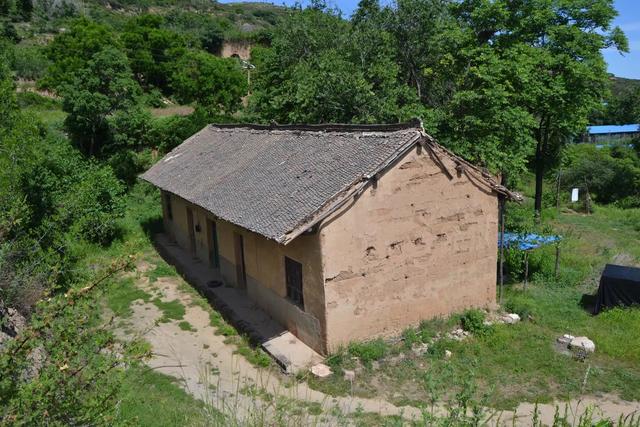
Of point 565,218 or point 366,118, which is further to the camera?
point 565,218

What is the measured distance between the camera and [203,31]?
200ft

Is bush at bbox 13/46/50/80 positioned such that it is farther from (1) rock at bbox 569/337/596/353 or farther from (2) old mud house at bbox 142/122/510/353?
(1) rock at bbox 569/337/596/353

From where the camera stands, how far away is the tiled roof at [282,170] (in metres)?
11.1

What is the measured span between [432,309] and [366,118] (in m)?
9.27

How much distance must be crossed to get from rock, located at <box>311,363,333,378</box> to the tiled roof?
108 inches

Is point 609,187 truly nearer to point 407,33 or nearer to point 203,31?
point 407,33

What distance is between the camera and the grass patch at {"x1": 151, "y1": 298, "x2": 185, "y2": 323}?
45.0 ft

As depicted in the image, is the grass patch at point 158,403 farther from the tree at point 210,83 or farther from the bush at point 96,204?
the tree at point 210,83

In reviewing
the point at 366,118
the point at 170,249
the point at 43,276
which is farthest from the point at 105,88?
the point at 43,276

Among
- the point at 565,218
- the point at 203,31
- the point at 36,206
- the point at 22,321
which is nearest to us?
the point at 22,321

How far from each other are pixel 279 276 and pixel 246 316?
172 centimetres

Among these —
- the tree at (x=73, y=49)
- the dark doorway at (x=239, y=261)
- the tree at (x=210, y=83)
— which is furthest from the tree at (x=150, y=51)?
the dark doorway at (x=239, y=261)

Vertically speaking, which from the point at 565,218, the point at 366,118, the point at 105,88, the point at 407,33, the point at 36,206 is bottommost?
the point at 565,218

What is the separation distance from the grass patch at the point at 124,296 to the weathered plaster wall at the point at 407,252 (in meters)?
6.72
